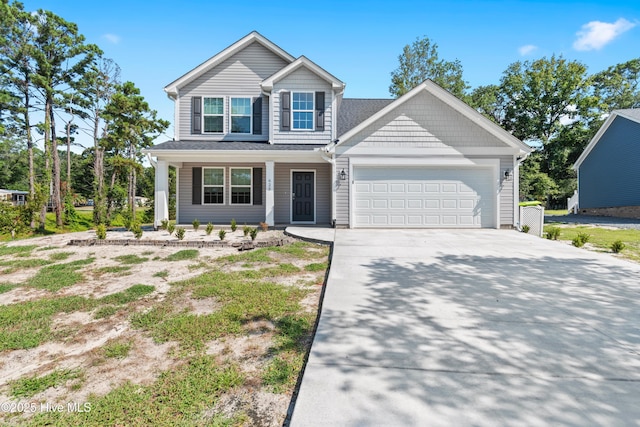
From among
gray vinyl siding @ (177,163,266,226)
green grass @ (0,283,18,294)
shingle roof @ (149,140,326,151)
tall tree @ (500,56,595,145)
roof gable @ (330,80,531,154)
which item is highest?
tall tree @ (500,56,595,145)

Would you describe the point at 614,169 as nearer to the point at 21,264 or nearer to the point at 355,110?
the point at 355,110

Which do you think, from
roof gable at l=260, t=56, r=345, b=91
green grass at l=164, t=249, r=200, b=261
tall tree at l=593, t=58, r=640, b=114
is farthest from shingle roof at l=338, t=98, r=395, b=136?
tall tree at l=593, t=58, r=640, b=114

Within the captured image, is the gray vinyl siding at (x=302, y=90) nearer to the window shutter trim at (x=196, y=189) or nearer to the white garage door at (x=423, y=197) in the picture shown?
the white garage door at (x=423, y=197)

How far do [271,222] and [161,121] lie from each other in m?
14.5

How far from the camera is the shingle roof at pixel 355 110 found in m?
12.5

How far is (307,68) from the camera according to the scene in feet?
37.3

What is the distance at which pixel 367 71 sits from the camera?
51.2 feet

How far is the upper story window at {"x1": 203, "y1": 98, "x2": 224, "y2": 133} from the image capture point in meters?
12.2

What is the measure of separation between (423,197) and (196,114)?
9169 millimetres

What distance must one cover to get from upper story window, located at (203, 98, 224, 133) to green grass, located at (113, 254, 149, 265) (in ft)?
22.2

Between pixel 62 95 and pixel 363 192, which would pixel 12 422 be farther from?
pixel 62 95

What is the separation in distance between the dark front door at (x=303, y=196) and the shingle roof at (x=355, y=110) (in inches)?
88.2

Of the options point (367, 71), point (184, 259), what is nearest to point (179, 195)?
point (184, 259)

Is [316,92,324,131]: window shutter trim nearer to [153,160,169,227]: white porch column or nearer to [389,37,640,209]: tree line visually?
[153,160,169,227]: white porch column
